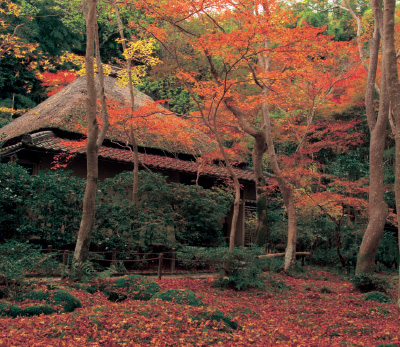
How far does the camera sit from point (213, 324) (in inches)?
217

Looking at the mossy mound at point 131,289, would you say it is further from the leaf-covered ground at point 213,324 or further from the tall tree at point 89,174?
the tall tree at point 89,174

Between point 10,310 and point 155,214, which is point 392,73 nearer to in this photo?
point 155,214

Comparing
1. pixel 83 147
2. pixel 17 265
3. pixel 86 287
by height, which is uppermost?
pixel 83 147

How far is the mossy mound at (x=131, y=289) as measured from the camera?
695cm

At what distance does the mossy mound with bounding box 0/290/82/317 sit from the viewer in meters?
5.31

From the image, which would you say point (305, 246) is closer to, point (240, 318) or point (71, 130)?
point (71, 130)

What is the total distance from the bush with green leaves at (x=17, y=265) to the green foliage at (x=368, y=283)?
6.68m

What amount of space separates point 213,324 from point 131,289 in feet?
6.70

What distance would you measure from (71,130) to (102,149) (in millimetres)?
1110

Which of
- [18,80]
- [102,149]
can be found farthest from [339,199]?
[18,80]

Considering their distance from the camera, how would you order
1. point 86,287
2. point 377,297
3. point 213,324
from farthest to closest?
point 377,297
point 86,287
point 213,324

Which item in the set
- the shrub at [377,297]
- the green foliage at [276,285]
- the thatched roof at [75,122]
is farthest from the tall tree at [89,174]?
the shrub at [377,297]

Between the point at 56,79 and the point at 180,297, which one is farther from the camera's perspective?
the point at 56,79

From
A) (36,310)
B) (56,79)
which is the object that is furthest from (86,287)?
(56,79)
